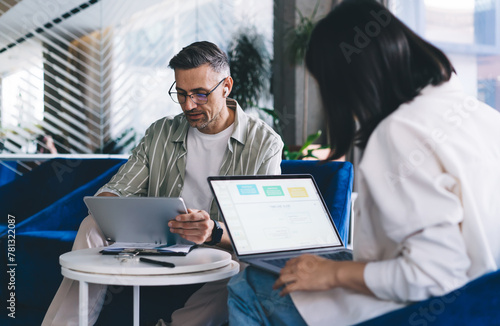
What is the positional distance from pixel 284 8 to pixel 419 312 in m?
5.12

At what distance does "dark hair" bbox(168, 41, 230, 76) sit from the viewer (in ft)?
6.92

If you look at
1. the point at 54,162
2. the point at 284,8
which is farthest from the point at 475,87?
the point at 54,162

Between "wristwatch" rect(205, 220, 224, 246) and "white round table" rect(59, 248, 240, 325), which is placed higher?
"wristwatch" rect(205, 220, 224, 246)

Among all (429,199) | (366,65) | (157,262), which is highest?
(366,65)

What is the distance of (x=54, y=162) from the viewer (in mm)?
3455

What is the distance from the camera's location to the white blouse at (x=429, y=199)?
89 cm

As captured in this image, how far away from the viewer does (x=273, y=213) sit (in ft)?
4.83

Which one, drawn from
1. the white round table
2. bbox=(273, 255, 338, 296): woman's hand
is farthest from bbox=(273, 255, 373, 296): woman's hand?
the white round table

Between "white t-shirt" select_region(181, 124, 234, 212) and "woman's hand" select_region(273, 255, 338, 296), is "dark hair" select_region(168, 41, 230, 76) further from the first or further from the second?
"woman's hand" select_region(273, 255, 338, 296)

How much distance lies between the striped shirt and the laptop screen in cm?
53

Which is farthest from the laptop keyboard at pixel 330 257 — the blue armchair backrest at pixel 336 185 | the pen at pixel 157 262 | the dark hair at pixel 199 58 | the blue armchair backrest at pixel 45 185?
the blue armchair backrest at pixel 45 185

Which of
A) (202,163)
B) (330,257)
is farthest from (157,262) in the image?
(202,163)

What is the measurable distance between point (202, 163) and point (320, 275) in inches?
48.0

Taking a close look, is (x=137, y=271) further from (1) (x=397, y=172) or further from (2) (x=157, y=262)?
(1) (x=397, y=172)
